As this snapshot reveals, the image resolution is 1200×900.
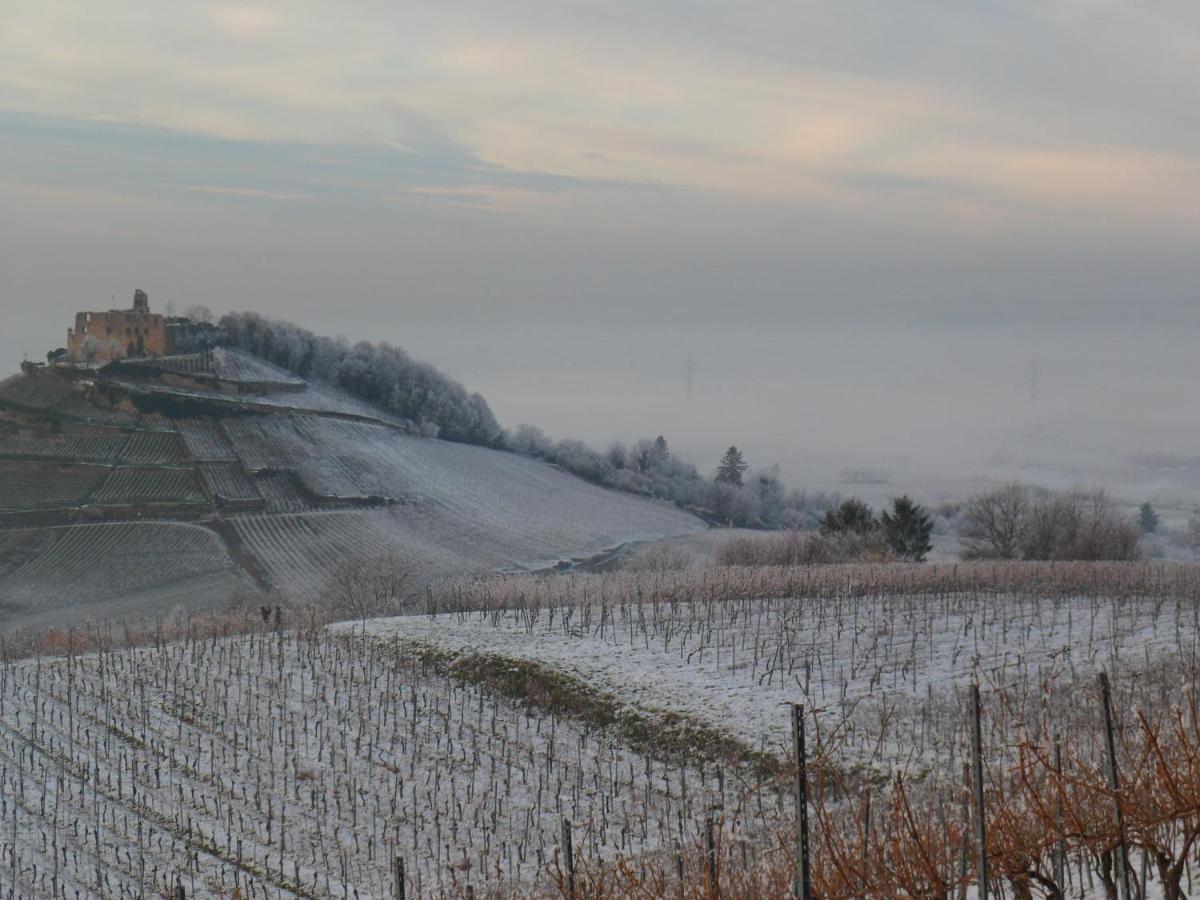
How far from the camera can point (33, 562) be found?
73.4 meters

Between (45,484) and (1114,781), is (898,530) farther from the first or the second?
(45,484)

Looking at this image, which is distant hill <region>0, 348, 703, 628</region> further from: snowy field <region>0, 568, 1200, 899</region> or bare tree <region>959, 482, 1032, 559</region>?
snowy field <region>0, 568, 1200, 899</region>

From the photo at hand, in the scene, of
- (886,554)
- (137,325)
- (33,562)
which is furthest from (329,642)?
(137,325)

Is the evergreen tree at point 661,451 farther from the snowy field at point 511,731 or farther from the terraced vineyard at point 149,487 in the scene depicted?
the snowy field at point 511,731

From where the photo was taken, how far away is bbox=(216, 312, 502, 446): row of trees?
114000mm

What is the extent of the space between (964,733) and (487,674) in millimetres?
10469

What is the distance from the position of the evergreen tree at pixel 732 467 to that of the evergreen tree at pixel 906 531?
69.4 metres

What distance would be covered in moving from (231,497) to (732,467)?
2542 inches

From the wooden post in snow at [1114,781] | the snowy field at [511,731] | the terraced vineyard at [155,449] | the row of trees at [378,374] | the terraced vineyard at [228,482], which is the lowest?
the snowy field at [511,731]

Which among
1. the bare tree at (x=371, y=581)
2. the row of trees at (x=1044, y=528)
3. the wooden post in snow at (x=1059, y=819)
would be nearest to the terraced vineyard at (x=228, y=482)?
the bare tree at (x=371, y=581)

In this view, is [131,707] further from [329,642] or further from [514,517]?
[514,517]

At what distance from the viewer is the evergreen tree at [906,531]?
56.2 m

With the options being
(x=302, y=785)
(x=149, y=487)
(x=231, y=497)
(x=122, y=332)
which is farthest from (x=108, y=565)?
(x=302, y=785)

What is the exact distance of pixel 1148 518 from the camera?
354 ft
